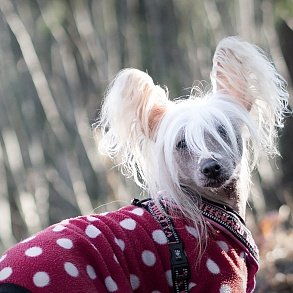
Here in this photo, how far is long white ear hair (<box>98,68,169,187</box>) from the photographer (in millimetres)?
3109

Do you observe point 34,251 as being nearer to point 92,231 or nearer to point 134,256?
point 92,231

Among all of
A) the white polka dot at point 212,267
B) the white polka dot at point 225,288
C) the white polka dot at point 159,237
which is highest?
the white polka dot at point 159,237

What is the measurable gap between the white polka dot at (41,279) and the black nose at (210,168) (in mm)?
812

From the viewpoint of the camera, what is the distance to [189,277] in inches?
111

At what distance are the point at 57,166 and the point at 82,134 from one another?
→ 1973 mm

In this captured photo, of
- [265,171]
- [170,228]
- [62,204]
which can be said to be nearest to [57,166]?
[62,204]

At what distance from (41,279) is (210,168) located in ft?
2.79

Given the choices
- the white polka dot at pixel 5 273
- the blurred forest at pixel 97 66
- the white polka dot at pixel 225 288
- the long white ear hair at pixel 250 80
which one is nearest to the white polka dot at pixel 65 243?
the white polka dot at pixel 5 273

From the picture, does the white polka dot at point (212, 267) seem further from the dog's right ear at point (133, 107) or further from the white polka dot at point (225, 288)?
the dog's right ear at point (133, 107)

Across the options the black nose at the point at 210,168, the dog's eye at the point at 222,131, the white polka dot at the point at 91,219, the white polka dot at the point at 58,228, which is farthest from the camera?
the dog's eye at the point at 222,131

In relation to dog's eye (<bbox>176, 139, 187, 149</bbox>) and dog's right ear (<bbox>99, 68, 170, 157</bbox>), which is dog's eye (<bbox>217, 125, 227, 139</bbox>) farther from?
dog's right ear (<bbox>99, 68, 170, 157</bbox>)

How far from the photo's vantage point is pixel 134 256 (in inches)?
109

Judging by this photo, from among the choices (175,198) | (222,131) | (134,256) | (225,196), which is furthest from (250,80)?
(134,256)

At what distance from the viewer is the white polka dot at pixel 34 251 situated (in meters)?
2.58
